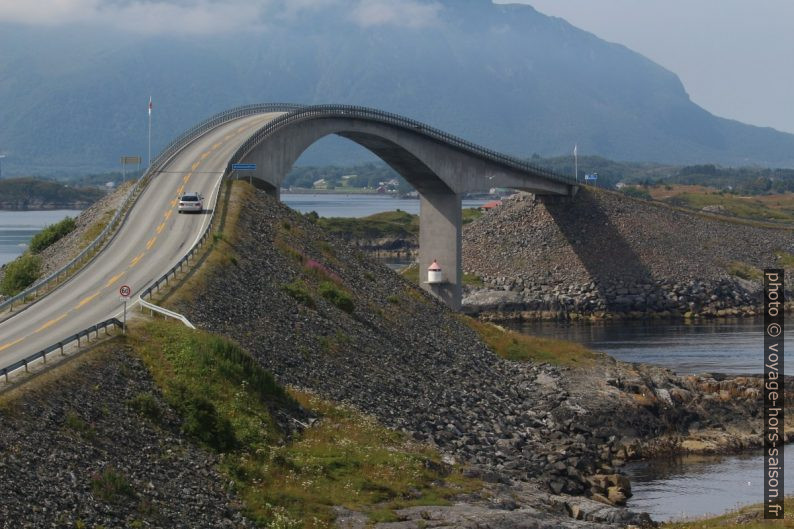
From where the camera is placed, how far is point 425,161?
4702 inches

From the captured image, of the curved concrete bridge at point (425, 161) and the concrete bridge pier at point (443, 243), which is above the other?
the curved concrete bridge at point (425, 161)

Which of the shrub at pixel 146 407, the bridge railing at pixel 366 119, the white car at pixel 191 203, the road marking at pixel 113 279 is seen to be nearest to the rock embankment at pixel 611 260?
the bridge railing at pixel 366 119

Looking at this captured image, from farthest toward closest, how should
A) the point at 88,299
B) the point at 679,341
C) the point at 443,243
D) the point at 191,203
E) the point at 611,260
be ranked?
1. the point at 611,260
2. the point at 443,243
3. the point at 679,341
4. the point at 191,203
5. the point at 88,299

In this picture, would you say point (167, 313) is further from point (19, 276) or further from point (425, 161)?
point (425, 161)

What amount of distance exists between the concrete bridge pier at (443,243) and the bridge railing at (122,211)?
18.2 meters

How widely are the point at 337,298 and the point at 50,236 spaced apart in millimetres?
21144

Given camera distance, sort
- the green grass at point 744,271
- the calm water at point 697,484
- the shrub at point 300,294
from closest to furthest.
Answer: the calm water at point 697,484
the shrub at point 300,294
the green grass at point 744,271

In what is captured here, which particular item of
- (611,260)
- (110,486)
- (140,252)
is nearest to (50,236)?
(140,252)

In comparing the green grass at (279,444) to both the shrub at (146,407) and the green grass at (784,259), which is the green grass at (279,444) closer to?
the shrub at (146,407)

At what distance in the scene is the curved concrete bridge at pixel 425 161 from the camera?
101m

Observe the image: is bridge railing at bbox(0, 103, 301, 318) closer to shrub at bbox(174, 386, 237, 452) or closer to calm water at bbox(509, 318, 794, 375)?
shrub at bbox(174, 386, 237, 452)

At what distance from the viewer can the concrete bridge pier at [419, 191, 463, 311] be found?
4761 inches

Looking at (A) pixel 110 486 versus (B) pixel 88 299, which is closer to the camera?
(A) pixel 110 486

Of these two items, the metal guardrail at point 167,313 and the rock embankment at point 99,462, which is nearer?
the rock embankment at point 99,462
